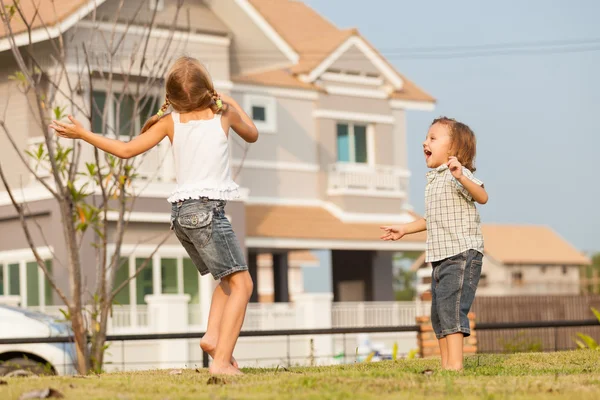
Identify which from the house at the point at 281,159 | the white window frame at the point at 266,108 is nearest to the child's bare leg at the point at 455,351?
the house at the point at 281,159

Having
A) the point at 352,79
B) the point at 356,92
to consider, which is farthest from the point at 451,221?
the point at 352,79

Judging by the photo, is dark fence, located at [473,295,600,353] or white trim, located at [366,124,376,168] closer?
dark fence, located at [473,295,600,353]

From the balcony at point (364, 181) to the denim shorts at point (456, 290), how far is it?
22139 millimetres

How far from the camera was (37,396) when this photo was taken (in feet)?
17.6

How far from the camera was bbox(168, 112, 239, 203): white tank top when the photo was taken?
6.85 metres

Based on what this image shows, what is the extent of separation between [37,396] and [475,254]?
10.3 feet

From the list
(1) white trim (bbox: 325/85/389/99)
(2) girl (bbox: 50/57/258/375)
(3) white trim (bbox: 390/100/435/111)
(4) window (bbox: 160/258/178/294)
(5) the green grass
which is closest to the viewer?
(5) the green grass

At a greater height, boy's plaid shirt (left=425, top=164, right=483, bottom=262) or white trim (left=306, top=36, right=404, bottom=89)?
white trim (left=306, top=36, right=404, bottom=89)

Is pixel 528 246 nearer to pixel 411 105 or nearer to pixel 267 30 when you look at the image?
pixel 411 105

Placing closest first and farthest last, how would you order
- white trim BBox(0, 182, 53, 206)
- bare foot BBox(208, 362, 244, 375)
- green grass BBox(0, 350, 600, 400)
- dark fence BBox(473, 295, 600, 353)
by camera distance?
green grass BBox(0, 350, 600, 400), bare foot BBox(208, 362, 244, 375), white trim BBox(0, 182, 53, 206), dark fence BBox(473, 295, 600, 353)

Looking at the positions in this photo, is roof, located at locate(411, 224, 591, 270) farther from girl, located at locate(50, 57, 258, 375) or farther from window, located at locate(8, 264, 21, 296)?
girl, located at locate(50, 57, 258, 375)

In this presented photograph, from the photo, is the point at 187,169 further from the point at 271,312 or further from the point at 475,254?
the point at 271,312

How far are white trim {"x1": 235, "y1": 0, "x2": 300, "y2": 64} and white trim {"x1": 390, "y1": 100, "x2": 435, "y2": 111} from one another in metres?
6.24

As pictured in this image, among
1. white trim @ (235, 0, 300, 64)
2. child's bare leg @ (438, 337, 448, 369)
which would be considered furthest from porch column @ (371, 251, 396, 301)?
child's bare leg @ (438, 337, 448, 369)
